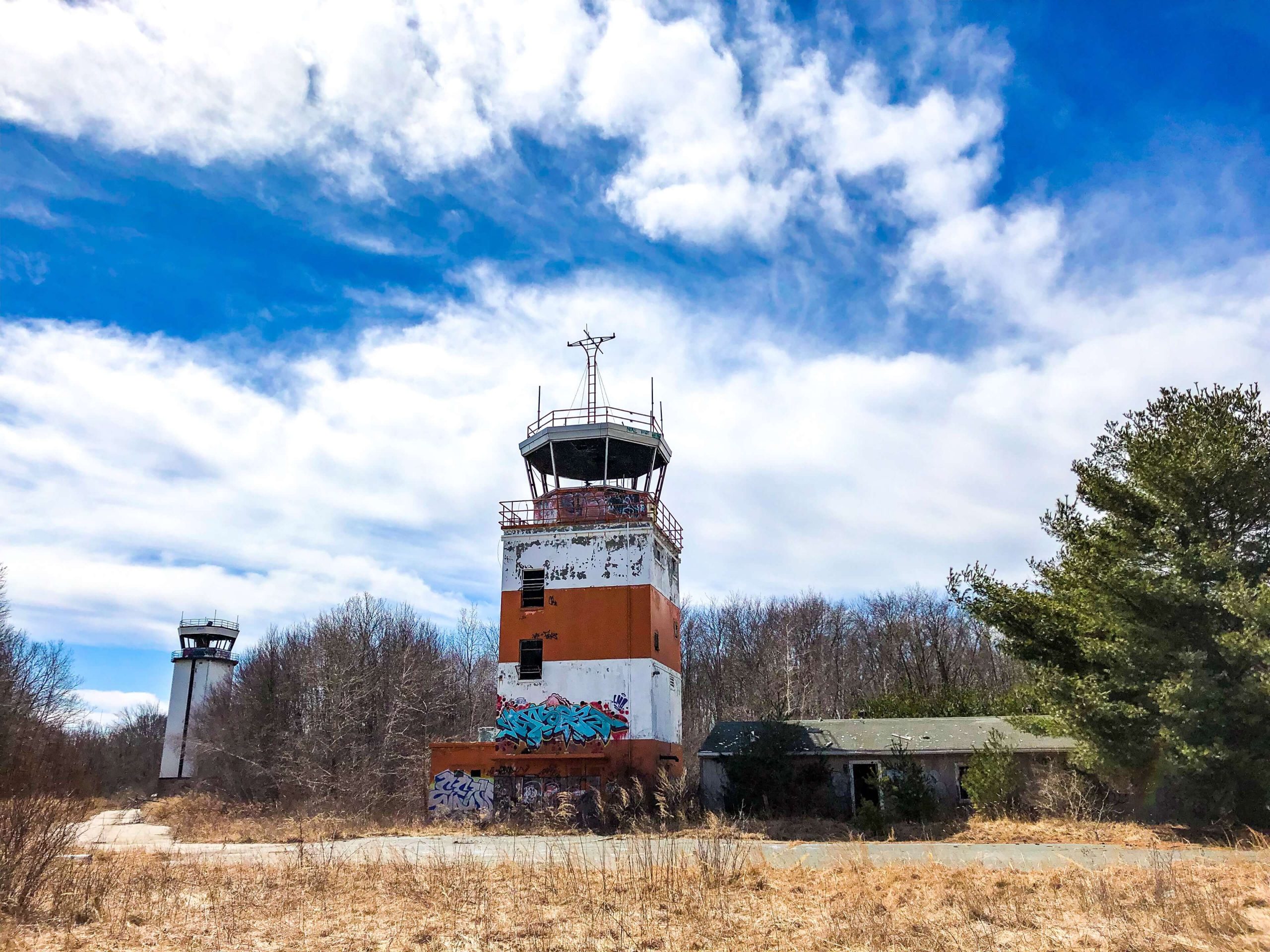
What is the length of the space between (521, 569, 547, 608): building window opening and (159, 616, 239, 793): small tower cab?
151 ft

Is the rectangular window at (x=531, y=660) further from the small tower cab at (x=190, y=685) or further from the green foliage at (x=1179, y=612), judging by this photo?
the small tower cab at (x=190, y=685)

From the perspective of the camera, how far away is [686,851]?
1855 centimetres

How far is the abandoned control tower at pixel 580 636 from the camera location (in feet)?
101

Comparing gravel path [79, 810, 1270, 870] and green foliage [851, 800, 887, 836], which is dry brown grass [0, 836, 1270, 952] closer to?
gravel path [79, 810, 1270, 870]

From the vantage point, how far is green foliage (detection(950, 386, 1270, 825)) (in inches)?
807

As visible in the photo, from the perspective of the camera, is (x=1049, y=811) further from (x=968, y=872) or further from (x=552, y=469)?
(x=552, y=469)

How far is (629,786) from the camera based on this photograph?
30.2m

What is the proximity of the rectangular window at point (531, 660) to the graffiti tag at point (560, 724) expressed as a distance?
1.19 m

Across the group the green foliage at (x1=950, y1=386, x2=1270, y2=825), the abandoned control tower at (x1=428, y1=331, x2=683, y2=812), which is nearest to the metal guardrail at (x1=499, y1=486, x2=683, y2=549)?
the abandoned control tower at (x1=428, y1=331, x2=683, y2=812)

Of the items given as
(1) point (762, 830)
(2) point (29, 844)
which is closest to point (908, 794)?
(1) point (762, 830)

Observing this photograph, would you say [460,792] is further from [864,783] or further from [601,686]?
[864,783]

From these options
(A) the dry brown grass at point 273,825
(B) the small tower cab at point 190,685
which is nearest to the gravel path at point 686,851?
(A) the dry brown grass at point 273,825

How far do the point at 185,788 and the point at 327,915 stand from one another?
61822mm

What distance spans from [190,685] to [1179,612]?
70739 millimetres
